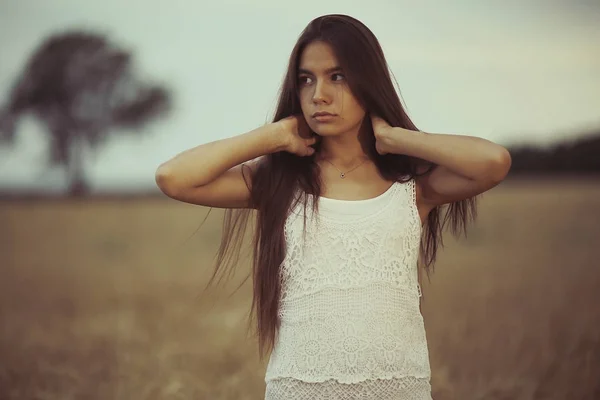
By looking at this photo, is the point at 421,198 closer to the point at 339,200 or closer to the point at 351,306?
the point at 339,200

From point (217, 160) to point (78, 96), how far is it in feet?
38.5

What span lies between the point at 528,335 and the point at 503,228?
2.34 metres

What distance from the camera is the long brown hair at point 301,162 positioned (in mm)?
2217

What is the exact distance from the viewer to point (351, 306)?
2.12m

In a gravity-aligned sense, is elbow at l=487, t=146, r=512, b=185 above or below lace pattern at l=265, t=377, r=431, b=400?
above

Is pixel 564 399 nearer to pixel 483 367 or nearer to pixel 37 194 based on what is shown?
pixel 483 367

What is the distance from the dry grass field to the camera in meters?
4.41

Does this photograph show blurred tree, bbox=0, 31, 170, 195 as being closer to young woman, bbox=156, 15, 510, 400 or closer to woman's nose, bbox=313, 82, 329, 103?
young woman, bbox=156, 15, 510, 400

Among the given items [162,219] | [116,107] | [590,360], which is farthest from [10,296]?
[116,107]

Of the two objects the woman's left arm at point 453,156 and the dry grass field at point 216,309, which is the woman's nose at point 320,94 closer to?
the woman's left arm at point 453,156

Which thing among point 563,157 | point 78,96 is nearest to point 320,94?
point 563,157

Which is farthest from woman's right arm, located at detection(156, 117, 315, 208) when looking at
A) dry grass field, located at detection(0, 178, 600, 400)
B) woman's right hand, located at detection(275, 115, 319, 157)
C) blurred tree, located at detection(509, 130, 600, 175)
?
blurred tree, located at detection(509, 130, 600, 175)

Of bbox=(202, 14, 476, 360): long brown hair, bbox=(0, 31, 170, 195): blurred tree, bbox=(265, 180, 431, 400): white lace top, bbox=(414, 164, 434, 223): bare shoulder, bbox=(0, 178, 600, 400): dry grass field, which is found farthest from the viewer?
bbox=(0, 31, 170, 195): blurred tree

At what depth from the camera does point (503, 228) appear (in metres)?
7.34
